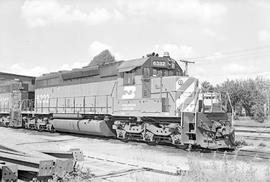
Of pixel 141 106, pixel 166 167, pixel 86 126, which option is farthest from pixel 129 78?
pixel 166 167

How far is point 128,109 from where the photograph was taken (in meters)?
13.1

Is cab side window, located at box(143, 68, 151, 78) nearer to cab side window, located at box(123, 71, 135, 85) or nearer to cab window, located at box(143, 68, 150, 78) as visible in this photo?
cab window, located at box(143, 68, 150, 78)

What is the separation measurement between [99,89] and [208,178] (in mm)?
10521

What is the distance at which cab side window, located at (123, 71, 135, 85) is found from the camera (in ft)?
42.8

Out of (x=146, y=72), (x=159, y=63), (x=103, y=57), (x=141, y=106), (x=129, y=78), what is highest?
(x=103, y=57)

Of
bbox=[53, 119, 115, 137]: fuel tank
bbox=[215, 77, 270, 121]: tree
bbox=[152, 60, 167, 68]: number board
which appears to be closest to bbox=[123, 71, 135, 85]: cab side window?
bbox=[152, 60, 167, 68]: number board

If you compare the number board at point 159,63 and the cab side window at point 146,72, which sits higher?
the number board at point 159,63

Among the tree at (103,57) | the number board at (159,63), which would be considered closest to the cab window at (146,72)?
the number board at (159,63)

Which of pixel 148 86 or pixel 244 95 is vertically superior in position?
pixel 244 95

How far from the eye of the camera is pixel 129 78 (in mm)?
13203

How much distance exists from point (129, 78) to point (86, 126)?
358 centimetres

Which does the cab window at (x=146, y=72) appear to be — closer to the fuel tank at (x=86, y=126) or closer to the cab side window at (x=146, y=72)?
the cab side window at (x=146, y=72)

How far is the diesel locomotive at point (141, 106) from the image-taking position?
10828 mm

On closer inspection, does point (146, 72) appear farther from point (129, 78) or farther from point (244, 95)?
point (244, 95)
